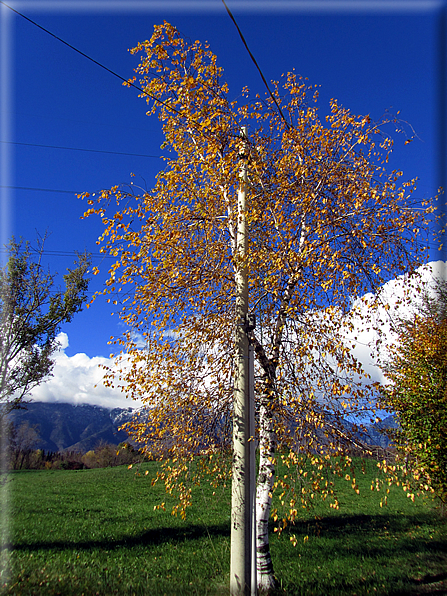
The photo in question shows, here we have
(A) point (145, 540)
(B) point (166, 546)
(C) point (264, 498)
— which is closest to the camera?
(C) point (264, 498)

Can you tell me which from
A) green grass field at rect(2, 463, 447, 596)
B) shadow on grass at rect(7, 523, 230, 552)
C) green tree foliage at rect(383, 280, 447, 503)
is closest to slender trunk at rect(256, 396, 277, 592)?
green grass field at rect(2, 463, 447, 596)

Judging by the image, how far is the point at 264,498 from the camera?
5141mm

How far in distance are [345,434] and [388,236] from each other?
3158mm

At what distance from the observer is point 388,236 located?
17.4 ft

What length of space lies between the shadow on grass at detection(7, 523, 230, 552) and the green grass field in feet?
0.08

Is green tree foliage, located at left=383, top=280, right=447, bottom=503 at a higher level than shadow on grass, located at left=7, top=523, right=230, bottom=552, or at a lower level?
higher

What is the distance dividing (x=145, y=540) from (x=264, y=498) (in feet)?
15.4

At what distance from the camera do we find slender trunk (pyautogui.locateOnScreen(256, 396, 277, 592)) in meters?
5.02

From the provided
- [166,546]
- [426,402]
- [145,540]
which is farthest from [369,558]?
[145,540]

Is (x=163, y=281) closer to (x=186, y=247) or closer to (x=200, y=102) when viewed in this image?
(x=186, y=247)

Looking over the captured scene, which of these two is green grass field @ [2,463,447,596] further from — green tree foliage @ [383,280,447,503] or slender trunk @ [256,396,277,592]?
green tree foliage @ [383,280,447,503]

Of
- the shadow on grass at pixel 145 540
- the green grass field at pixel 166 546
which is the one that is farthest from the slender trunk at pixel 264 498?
the shadow on grass at pixel 145 540

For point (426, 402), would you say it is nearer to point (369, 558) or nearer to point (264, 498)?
point (369, 558)

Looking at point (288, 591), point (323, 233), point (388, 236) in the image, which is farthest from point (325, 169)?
point (288, 591)
